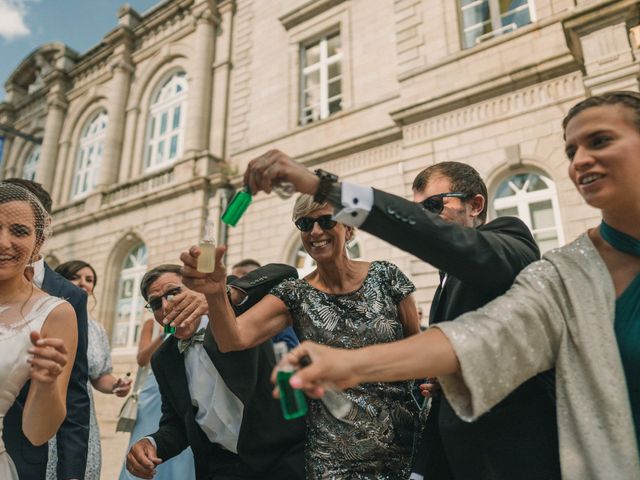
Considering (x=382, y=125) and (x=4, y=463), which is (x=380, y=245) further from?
(x=4, y=463)

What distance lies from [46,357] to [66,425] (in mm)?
757

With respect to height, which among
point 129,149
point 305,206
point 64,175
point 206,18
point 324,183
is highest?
point 206,18

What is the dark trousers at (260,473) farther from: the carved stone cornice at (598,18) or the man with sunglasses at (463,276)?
the carved stone cornice at (598,18)

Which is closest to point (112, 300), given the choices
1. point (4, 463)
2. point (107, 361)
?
point (107, 361)

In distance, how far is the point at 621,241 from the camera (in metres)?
1.23

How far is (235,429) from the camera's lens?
2037 mm

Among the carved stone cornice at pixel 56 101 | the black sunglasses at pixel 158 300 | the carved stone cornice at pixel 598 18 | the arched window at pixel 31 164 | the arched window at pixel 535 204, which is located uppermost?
the carved stone cornice at pixel 56 101

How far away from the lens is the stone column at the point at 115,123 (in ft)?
48.6

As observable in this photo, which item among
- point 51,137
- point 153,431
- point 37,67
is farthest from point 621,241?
point 37,67

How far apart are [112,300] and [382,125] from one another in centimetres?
1010

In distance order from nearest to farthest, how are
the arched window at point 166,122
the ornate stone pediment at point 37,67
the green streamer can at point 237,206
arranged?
1. the green streamer can at point 237,206
2. the arched window at point 166,122
3. the ornate stone pediment at point 37,67

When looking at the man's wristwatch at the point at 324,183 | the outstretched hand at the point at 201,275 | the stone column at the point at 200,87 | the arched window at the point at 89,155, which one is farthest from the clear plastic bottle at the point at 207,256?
the arched window at the point at 89,155

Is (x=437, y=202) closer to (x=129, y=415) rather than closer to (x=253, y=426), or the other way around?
(x=253, y=426)

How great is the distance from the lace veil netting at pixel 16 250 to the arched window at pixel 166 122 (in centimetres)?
1237
